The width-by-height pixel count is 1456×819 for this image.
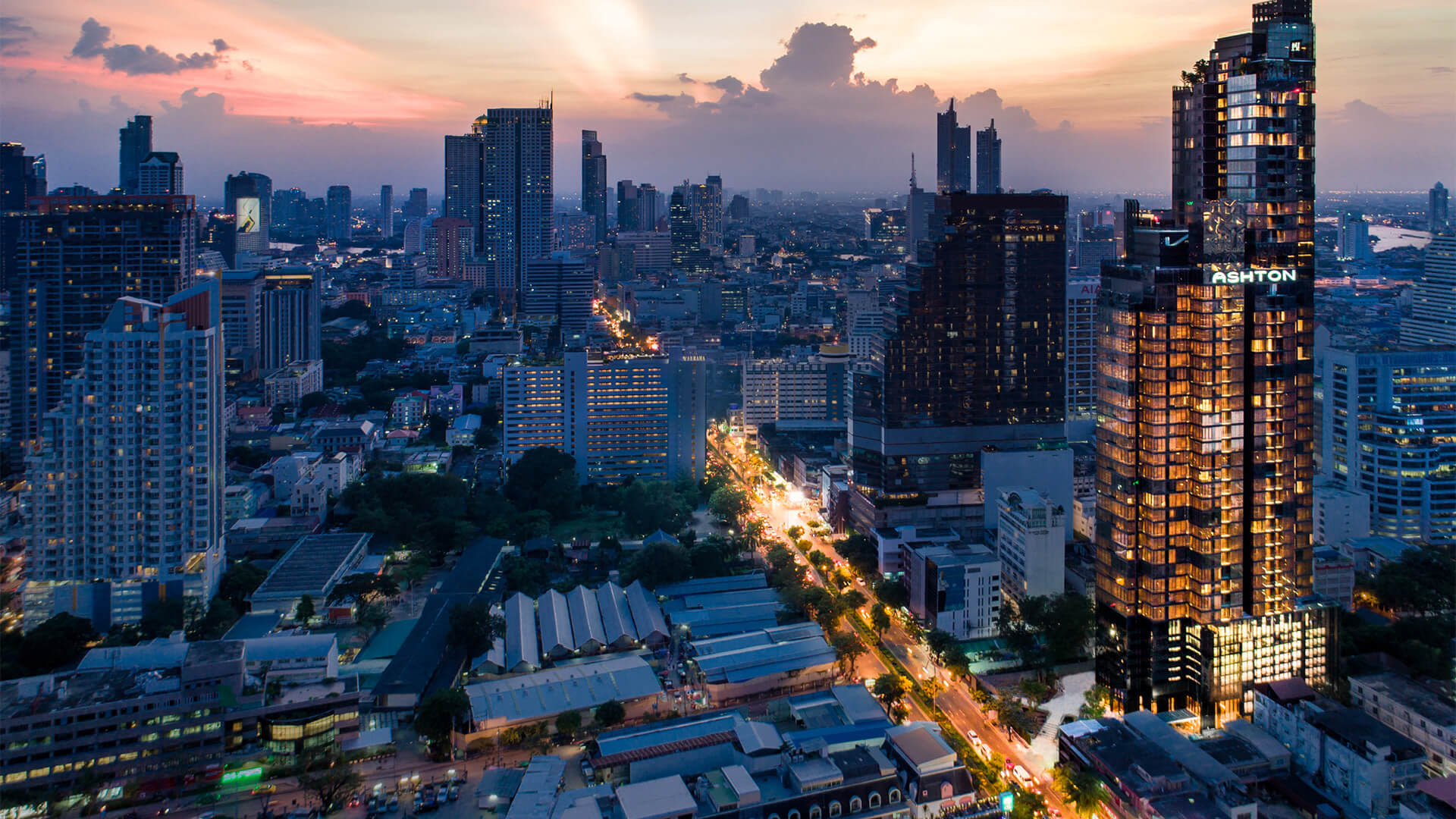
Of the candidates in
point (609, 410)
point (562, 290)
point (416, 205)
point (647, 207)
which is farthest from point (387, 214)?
point (609, 410)

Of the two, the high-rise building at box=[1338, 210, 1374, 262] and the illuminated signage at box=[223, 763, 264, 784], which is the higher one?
the high-rise building at box=[1338, 210, 1374, 262]

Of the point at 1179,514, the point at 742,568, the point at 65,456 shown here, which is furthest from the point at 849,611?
the point at 65,456

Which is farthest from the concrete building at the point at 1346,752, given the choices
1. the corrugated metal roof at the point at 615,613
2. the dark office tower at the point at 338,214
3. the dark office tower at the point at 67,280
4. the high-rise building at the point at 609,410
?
the dark office tower at the point at 338,214

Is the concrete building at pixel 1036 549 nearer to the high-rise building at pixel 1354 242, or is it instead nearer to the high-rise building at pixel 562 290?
the high-rise building at pixel 1354 242

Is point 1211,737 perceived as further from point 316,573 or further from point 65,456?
point 65,456

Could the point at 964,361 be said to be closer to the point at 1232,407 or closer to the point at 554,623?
the point at 1232,407

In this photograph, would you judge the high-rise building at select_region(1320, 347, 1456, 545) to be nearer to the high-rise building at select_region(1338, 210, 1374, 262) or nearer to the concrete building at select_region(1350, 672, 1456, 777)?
the concrete building at select_region(1350, 672, 1456, 777)

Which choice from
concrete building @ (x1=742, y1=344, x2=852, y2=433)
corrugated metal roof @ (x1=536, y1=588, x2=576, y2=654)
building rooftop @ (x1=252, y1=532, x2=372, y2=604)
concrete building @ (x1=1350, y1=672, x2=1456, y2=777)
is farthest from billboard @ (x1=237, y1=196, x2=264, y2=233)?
concrete building @ (x1=1350, y1=672, x2=1456, y2=777)
